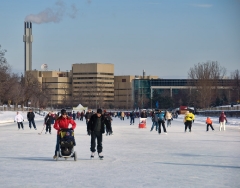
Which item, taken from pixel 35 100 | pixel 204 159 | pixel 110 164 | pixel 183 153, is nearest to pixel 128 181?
pixel 110 164

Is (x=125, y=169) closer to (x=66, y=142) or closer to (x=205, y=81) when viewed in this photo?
(x=66, y=142)

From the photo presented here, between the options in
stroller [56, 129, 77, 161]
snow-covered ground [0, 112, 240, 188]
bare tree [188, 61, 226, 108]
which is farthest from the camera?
bare tree [188, 61, 226, 108]

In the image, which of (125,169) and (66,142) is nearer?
(125,169)

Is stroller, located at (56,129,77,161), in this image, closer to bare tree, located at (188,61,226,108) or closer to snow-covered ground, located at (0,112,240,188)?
snow-covered ground, located at (0,112,240,188)

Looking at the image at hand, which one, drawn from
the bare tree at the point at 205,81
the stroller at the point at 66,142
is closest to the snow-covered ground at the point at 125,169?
the stroller at the point at 66,142

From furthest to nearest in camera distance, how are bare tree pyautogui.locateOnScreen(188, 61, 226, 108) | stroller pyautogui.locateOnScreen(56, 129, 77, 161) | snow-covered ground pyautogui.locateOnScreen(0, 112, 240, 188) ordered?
bare tree pyautogui.locateOnScreen(188, 61, 226, 108), stroller pyautogui.locateOnScreen(56, 129, 77, 161), snow-covered ground pyautogui.locateOnScreen(0, 112, 240, 188)

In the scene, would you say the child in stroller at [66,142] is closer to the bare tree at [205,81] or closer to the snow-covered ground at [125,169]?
the snow-covered ground at [125,169]

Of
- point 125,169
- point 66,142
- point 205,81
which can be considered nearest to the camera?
point 125,169

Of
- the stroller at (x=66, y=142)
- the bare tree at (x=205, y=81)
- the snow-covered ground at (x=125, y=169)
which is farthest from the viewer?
the bare tree at (x=205, y=81)

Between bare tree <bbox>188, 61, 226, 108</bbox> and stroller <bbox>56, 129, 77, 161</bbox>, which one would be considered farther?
bare tree <bbox>188, 61, 226, 108</bbox>

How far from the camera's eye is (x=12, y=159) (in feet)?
59.7

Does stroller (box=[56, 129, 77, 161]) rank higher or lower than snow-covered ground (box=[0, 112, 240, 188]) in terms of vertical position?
higher

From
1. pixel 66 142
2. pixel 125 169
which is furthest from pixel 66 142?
pixel 125 169

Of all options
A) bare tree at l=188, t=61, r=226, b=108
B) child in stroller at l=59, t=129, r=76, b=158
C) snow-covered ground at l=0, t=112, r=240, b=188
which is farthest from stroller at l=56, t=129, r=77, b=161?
bare tree at l=188, t=61, r=226, b=108
